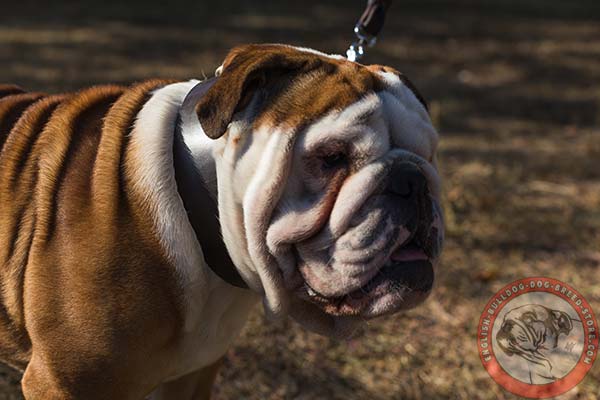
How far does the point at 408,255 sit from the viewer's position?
2.01 m

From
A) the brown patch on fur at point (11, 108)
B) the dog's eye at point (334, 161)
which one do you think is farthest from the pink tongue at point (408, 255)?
the brown patch on fur at point (11, 108)

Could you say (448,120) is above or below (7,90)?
below

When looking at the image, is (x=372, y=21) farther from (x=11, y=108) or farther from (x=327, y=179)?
(x=11, y=108)

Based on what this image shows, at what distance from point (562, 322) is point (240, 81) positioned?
2166 mm

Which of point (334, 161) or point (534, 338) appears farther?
point (534, 338)

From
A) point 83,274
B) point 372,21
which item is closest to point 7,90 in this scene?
point 83,274

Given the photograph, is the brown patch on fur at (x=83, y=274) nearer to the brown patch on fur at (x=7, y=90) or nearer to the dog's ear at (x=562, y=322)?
the brown patch on fur at (x=7, y=90)

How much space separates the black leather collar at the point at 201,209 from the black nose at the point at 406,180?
0.48 metres

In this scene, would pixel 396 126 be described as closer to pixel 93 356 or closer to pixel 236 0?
pixel 93 356

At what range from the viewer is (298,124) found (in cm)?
195

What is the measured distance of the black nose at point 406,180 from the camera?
→ 6.29 ft

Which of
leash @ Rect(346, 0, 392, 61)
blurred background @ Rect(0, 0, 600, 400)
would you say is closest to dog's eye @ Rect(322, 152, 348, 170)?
leash @ Rect(346, 0, 392, 61)

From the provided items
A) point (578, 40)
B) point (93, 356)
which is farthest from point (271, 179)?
point (578, 40)

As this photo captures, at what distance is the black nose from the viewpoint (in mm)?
1917
